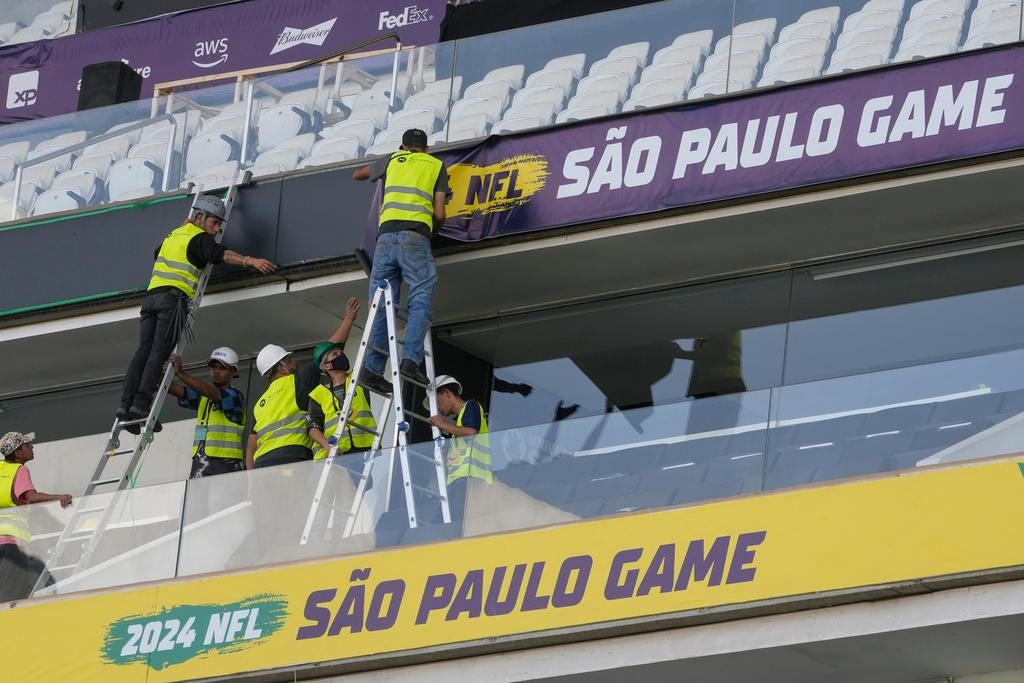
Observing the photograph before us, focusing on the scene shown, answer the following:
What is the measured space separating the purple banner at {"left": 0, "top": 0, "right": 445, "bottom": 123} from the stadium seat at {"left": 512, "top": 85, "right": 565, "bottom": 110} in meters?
5.79

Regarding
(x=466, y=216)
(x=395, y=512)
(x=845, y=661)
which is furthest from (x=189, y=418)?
(x=845, y=661)

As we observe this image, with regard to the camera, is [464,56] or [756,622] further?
[464,56]

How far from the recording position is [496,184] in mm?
13945

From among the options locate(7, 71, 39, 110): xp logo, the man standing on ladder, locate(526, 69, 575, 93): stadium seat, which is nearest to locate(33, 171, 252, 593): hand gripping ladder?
the man standing on ladder

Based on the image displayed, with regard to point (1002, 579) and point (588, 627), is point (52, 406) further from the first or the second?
point (1002, 579)

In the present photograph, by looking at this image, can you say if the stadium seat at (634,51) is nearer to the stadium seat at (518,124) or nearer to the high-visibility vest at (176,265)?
the stadium seat at (518,124)

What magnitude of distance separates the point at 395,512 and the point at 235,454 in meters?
3.39

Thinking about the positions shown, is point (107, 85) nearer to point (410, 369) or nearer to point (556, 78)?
point (556, 78)

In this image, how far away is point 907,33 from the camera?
1316cm

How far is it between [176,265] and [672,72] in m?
3.99

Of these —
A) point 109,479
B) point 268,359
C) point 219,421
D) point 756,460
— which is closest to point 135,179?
point 219,421

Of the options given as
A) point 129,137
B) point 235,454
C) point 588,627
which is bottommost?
point 588,627

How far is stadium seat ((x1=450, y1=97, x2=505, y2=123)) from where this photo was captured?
14.2m

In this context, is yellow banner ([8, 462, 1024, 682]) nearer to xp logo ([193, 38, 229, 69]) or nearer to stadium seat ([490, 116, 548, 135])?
stadium seat ([490, 116, 548, 135])
